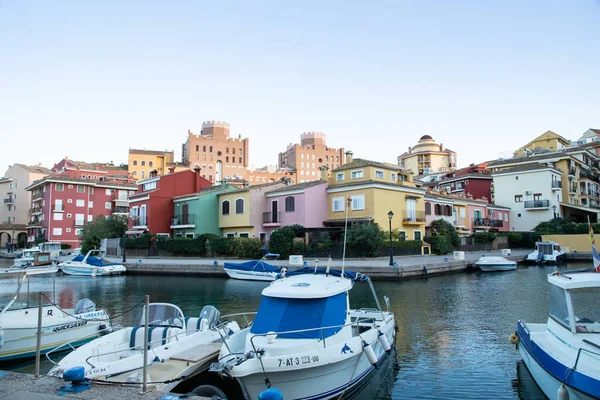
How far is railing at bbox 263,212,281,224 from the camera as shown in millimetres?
44066

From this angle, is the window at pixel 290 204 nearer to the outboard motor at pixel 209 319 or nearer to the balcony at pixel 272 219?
the balcony at pixel 272 219

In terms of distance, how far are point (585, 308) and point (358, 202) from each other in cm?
3256

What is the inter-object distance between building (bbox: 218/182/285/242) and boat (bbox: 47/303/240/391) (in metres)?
32.9

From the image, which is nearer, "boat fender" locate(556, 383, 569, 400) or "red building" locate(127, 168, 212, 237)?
"boat fender" locate(556, 383, 569, 400)

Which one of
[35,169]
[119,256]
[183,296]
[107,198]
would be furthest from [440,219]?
[35,169]

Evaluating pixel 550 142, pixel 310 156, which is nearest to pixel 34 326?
pixel 550 142

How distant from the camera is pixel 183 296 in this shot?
23.2 metres

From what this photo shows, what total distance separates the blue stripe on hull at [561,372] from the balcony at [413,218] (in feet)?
106

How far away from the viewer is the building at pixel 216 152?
10625 centimetres

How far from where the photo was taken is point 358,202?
4050 centimetres

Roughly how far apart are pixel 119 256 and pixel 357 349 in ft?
151

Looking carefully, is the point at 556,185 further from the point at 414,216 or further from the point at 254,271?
the point at 254,271

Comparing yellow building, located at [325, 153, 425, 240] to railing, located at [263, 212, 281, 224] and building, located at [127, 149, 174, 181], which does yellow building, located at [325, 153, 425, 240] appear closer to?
railing, located at [263, 212, 281, 224]

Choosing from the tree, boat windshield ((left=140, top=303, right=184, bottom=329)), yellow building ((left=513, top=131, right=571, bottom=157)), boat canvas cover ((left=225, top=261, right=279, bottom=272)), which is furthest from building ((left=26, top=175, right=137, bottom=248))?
yellow building ((left=513, top=131, right=571, bottom=157))
